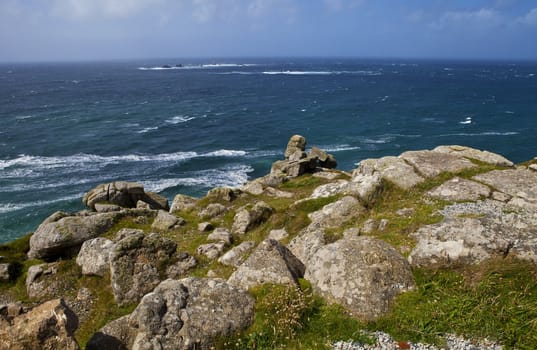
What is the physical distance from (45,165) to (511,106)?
16449 centimetres

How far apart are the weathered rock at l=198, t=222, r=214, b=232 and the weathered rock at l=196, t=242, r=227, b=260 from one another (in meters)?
4.69

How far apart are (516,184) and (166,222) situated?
27.1m

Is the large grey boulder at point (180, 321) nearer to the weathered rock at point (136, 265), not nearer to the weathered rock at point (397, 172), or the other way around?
the weathered rock at point (136, 265)

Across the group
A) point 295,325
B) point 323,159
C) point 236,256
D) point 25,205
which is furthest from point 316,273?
point 25,205

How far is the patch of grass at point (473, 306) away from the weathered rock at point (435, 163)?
14421mm

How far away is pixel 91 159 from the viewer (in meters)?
86.4

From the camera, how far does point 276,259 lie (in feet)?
52.2

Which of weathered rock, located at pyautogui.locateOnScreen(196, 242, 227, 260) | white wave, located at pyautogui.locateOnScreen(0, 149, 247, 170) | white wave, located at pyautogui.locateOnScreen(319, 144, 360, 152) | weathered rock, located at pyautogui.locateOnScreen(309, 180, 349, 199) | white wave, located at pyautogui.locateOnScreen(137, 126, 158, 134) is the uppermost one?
weathered rock, located at pyautogui.locateOnScreen(309, 180, 349, 199)

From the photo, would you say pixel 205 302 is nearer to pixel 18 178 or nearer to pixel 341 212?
pixel 341 212

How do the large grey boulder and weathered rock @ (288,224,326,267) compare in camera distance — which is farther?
weathered rock @ (288,224,326,267)

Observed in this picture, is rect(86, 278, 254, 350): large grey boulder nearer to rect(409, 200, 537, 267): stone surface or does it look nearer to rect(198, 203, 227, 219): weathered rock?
rect(409, 200, 537, 267): stone surface

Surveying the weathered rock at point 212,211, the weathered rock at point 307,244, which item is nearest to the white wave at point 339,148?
the weathered rock at point 212,211

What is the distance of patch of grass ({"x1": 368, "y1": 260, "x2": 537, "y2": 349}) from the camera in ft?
38.4

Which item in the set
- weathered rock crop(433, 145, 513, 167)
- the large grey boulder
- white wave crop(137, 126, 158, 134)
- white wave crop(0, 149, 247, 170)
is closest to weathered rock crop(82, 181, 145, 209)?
the large grey boulder
